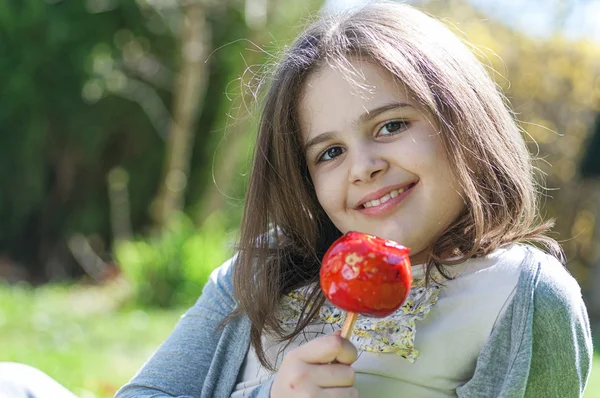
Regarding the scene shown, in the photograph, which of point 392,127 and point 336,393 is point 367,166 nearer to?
point 392,127

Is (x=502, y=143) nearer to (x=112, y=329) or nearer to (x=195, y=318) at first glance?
(x=195, y=318)

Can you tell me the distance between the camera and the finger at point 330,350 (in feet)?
4.45

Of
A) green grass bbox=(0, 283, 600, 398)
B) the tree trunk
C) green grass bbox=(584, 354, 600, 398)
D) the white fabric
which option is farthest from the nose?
the tree trunk

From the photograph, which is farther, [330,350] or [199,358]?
[199,358]

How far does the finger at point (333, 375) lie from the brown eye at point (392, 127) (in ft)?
1.70

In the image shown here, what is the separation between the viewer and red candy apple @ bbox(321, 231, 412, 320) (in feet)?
4.47

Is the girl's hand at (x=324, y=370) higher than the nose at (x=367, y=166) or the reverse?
the reverse

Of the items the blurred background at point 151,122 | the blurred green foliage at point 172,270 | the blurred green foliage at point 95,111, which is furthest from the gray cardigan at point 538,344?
the blurred green foliage at point 95,111

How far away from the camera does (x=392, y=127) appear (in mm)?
1646

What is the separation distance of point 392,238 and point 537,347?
1.18 ft

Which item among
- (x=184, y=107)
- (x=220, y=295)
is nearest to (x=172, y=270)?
(x=184, y=107)

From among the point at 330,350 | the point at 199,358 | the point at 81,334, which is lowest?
the point at 81,334

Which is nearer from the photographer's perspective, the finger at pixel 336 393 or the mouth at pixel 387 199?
the finger at pixel 336 393

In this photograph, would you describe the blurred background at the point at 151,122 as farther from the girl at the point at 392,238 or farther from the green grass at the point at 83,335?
the girl at the point at 392,238
